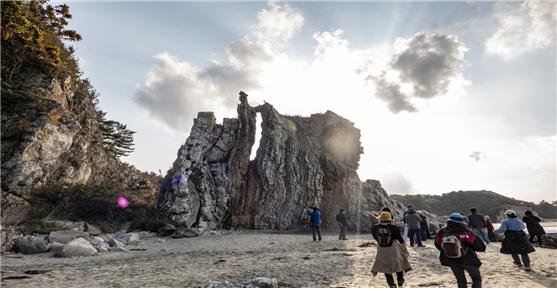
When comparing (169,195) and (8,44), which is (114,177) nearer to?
(169,195)

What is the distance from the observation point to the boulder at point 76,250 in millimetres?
15805

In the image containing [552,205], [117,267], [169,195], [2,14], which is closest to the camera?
[117,267]

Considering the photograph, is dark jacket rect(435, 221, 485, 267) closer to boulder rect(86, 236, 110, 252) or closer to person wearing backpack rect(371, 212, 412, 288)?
person wearing backpack rect(371, 212, 412, 288)

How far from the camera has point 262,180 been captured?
36.7 m

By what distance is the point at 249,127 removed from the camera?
39.2 metres

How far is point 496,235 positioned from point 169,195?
25.8 metres

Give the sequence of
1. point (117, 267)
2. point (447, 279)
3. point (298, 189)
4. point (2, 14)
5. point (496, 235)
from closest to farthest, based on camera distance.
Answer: point (447, 279)
point (117, 267)
point (496, 235)
point (2, 14)
point (298, 189)

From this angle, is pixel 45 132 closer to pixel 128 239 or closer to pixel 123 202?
pixel 123 202

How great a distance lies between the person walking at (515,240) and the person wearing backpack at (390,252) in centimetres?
579

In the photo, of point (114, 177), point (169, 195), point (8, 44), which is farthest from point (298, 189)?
point (8, 44)

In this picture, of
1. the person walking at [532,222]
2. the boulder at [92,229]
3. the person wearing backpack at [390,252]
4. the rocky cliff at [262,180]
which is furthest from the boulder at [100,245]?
the person walking at [532,222]

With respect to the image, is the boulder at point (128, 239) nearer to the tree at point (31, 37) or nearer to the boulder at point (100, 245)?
the boulder at point (100, 245)

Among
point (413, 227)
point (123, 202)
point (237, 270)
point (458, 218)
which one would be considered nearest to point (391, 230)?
point (458, 218)

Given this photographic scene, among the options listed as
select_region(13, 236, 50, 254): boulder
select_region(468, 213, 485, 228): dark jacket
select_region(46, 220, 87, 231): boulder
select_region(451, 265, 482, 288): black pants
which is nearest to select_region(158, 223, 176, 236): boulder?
select_region(46, 220, 87, 231): boulder
